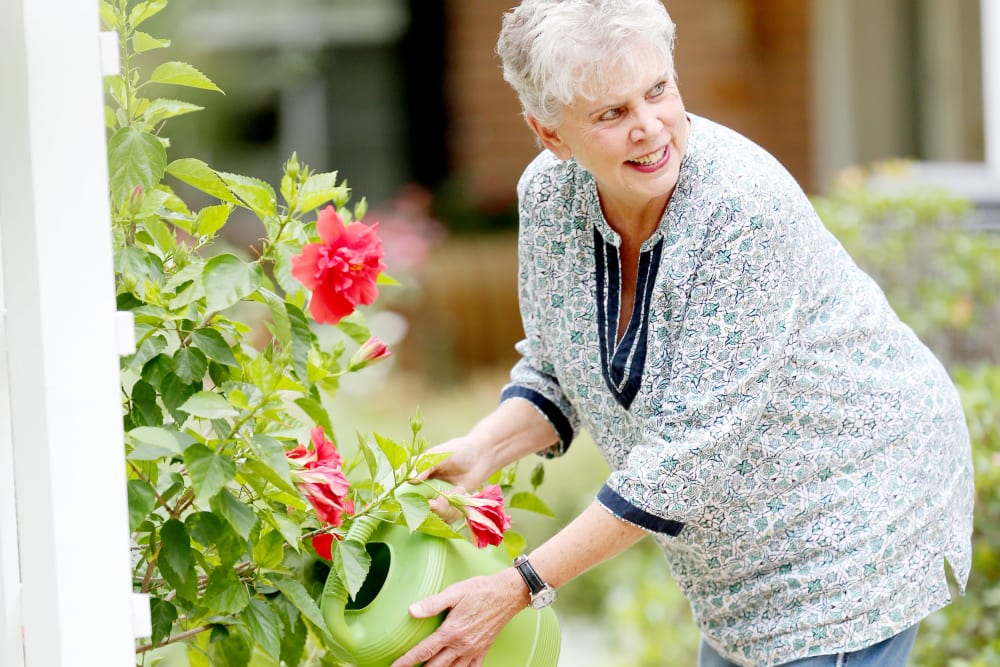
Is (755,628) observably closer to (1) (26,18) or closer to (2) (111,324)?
(2) (111,324)

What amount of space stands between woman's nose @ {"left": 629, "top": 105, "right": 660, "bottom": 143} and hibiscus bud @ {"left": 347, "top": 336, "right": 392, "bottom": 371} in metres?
0.49

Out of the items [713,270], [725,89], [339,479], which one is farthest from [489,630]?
[725,89]

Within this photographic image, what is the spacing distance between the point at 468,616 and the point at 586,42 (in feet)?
2.74

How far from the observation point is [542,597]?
5.82ft

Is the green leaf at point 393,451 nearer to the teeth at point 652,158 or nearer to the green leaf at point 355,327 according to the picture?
the green leaf at point 355,327

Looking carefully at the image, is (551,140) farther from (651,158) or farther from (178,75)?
(178,75)

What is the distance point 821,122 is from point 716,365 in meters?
6.27

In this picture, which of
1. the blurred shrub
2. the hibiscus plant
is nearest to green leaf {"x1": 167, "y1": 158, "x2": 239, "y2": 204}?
the hibiscus plant

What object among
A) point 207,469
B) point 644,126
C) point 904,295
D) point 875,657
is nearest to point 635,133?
point 644,126

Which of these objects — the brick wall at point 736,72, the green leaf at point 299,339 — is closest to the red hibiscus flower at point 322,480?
the green leaf at point 299,339

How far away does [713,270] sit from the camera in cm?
175

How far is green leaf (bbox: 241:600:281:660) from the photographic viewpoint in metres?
1.65

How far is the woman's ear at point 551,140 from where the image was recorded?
1871mm

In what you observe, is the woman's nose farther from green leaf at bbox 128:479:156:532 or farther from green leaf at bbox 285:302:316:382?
green leaf at bbox 128:479:156:532
